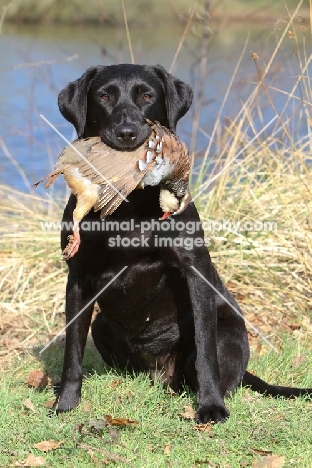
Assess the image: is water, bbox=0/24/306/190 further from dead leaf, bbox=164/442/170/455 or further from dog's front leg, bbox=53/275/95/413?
dead leaf, bbox=164/442/170/455

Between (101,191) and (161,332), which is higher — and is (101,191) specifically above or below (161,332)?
above

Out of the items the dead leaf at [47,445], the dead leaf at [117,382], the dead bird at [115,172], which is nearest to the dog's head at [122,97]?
the dead bird at [115,172]

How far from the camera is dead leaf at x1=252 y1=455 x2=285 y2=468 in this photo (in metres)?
3.08

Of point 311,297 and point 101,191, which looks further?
point 311,297

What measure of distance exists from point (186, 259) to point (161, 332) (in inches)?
21.2

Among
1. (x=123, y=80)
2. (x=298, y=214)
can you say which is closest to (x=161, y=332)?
(x=123, y=80)

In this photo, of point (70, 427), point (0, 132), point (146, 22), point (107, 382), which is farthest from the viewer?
point (0, 132)

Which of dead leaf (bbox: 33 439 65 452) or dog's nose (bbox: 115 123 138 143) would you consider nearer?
dead leaf (bbox: 33 439 65 452)

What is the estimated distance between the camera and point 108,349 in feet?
14.0

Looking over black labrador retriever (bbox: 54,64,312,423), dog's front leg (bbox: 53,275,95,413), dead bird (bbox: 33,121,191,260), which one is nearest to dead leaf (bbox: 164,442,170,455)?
black labrador retriever (bbox: 54,64,312,423)

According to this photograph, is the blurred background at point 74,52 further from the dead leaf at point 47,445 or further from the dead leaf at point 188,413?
the dead leaf at point 47,445

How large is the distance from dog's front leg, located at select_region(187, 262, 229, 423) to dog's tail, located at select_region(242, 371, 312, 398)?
14.5 inches

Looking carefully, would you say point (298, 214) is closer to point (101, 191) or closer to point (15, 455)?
point (101, 191)

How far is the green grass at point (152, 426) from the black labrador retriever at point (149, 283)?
0.38 feet
